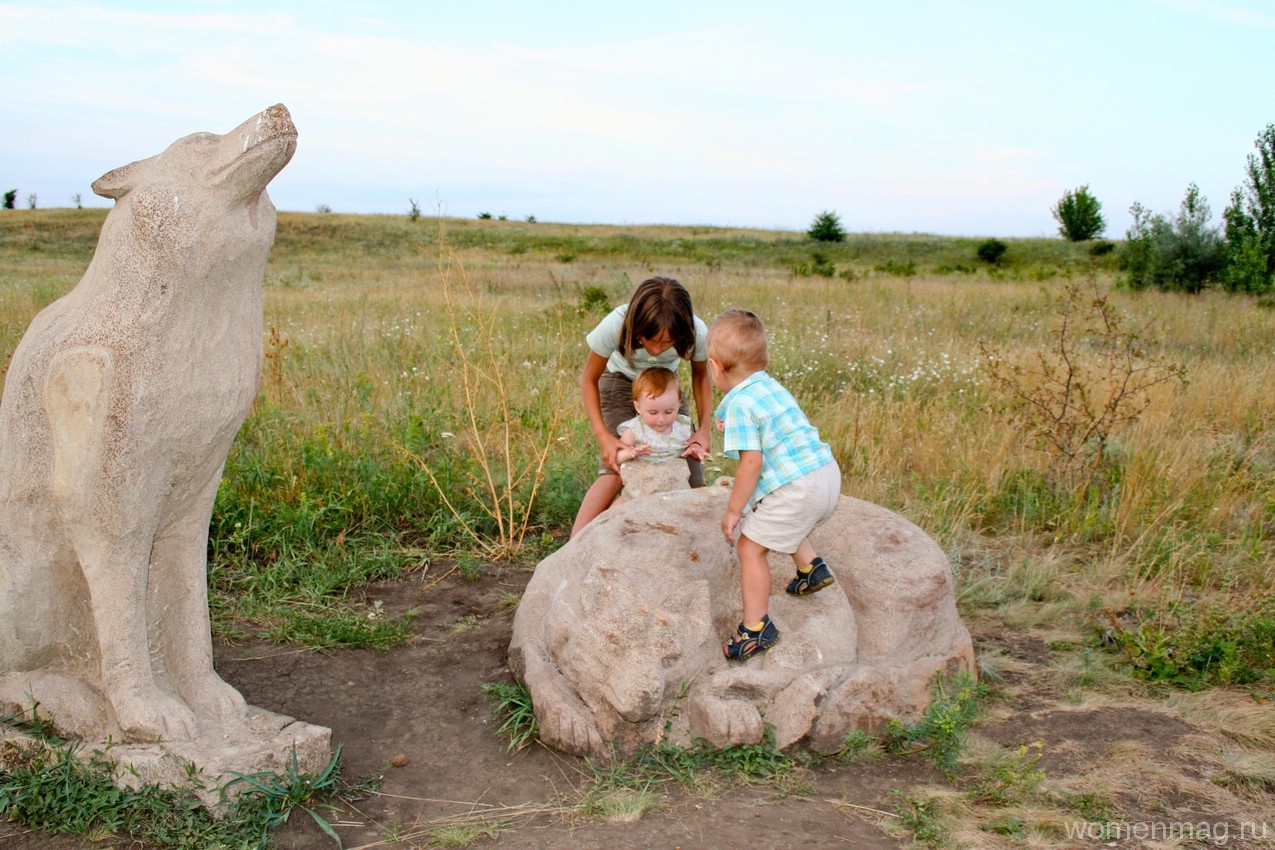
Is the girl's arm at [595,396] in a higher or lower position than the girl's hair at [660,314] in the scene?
lower

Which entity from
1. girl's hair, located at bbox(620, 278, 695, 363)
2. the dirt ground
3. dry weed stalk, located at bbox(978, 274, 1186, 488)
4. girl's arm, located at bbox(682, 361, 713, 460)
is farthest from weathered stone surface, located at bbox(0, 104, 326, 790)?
dry weed stalk, located at bbox(978, 274, 1186, 488)

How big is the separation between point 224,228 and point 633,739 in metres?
2.19

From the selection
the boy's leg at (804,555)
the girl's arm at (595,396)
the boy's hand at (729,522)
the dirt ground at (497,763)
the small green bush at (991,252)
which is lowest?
the dirt ground at (497,763)

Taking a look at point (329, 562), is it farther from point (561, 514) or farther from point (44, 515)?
point (44, 515)

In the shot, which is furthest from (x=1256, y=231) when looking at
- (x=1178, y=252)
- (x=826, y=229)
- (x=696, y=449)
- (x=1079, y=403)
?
(x=826, y=229)

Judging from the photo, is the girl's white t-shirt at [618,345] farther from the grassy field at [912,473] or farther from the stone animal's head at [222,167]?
the stone animal's head at [222,167]

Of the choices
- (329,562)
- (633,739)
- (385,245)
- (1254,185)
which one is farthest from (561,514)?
(385,245)

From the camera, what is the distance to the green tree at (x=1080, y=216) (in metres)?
41.1

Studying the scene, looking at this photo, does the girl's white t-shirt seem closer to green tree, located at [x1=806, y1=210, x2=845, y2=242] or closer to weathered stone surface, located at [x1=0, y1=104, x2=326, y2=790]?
weathered stone surface, located at [x1=0, y1=104, x2=326, y2=790]

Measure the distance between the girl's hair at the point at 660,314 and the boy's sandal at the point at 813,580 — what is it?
112cm

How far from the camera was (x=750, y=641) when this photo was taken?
3.74 m

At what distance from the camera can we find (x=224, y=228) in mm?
3055

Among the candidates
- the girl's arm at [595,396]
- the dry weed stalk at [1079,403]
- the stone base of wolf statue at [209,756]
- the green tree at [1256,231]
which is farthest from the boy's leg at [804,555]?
the green tree at [1256,231]

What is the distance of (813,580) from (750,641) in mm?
379
